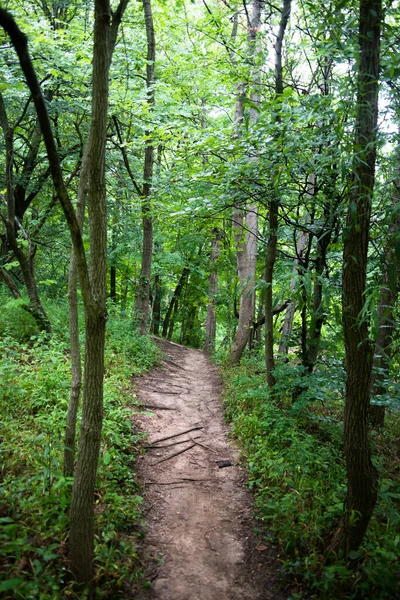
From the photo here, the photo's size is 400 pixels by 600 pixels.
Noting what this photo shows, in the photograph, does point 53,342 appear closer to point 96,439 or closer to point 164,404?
point 164,404

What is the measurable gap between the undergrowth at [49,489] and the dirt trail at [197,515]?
0.28m

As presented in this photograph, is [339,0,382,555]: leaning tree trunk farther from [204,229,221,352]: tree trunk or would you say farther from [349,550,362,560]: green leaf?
[204,229,221,352]: tree trunk

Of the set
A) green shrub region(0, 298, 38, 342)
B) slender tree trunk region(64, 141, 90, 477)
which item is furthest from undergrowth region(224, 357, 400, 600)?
green shrub region(0, 298, 38, 342)

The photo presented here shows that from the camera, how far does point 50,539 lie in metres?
3.25

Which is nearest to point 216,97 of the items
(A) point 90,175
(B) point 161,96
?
(B) point 161,96

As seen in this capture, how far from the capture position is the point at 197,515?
448 cm

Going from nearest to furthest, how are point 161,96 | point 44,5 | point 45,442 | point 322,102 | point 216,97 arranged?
point 322,102 < point 45,442 < point 161,96 < point 44,5 < point 216,97

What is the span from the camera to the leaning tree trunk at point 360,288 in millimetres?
2836

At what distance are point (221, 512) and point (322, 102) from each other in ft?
15.5

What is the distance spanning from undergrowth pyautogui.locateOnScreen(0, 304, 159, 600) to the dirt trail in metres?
0.28

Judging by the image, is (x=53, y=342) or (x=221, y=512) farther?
(x=53, y=342)

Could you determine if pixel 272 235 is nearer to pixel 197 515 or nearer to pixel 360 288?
pixel 360 288

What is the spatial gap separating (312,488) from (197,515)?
56.0 inches

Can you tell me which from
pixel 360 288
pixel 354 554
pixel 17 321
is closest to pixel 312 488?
pixel 354 554
